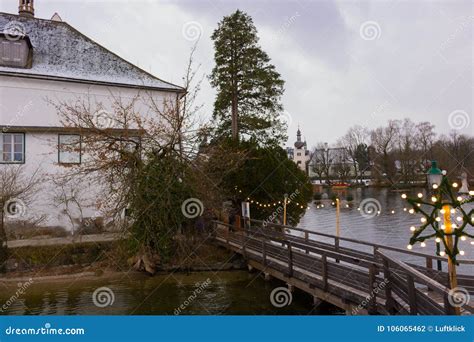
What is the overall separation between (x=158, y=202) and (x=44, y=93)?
881 centimetres

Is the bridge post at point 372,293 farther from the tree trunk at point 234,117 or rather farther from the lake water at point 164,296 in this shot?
the tree trunk at point 234,117

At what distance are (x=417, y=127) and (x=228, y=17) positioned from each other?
4490 cm

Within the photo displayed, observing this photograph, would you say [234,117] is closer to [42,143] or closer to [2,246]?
[42,143]

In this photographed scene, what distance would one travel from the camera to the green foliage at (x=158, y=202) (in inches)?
533

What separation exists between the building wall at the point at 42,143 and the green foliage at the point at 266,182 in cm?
504

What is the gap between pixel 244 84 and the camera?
21.7m

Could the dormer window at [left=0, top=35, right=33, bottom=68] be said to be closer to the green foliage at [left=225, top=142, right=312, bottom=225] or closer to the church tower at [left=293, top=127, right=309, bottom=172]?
the green foliage at [left=225, top=142, right=312, bottom=225]

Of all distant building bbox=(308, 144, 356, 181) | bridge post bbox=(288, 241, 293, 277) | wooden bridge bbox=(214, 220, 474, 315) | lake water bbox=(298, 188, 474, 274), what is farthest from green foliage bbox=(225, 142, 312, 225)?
distant building bbox=(308, 144, 356, 181)

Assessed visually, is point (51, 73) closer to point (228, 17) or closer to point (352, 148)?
point (228, 17)

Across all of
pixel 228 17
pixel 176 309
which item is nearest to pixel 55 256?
pixel 176 309

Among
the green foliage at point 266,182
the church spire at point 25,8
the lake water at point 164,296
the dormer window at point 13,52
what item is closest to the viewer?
the lake water at point 164,296

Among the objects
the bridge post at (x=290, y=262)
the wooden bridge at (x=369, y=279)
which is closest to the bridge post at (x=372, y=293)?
the wooden bridge at (x=369, y=279)

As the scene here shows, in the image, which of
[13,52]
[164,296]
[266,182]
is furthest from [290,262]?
[13,52]

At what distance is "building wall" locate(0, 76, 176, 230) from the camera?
17.1 m
